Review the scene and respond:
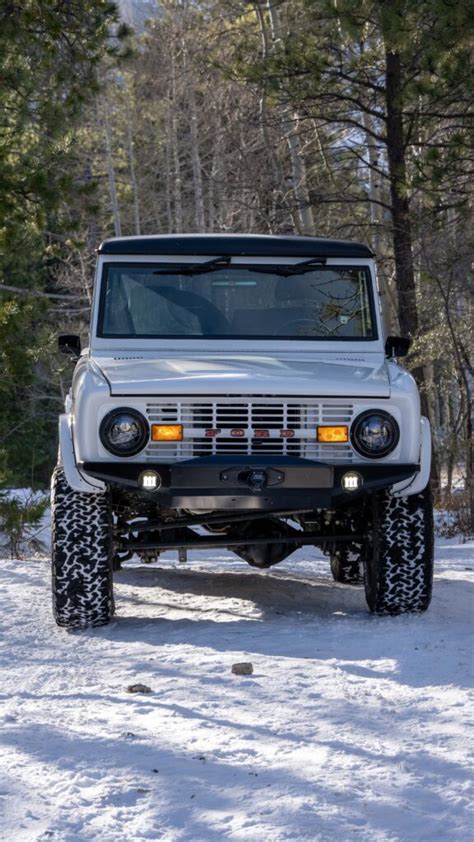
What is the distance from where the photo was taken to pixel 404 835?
3240 millimetres

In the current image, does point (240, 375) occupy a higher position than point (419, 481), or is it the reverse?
point (240, 375)

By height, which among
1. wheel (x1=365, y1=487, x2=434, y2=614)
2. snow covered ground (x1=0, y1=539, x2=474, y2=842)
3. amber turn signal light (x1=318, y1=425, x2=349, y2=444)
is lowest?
snow covered ground (x1=0, y1=539, x2=474, y2=842)

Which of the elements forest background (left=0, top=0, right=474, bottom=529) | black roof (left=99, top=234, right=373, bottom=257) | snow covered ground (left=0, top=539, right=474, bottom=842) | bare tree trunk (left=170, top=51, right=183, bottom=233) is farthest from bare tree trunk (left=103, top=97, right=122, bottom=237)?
snow covered ground (left=0, top=539, right=474, bottom=842)

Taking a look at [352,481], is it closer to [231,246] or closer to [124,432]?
[124,432]

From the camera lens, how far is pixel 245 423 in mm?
5855

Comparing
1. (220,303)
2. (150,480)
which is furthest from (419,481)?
(220,303)

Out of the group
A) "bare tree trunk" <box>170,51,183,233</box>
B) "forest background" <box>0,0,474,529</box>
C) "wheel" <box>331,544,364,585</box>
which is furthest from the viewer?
"bare tree trunk" <box>170,51,183,233</box>

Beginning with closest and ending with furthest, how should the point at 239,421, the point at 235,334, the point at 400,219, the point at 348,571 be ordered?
1. the point at 239,421
2. the point at 235,334
3. the point at 348,571
4. the point at 400,219

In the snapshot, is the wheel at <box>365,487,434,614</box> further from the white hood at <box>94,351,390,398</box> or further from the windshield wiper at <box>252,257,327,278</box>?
the windshield wiper at <box>252,257,327,278</box>

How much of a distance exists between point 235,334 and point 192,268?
1.57 ft

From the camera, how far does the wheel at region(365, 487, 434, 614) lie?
6.17 meters

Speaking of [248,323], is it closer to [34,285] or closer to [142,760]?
[142,760]

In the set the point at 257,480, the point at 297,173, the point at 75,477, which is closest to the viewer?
the point at 257,480

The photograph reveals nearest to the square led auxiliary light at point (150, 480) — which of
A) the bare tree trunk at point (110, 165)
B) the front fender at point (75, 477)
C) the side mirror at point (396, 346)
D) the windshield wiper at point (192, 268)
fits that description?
the front fender at point (75, 477)
